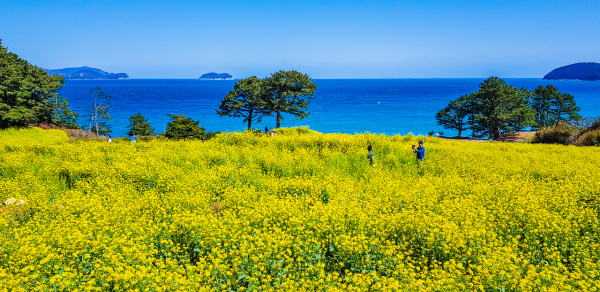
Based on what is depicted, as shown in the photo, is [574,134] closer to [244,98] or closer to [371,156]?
[371,156]

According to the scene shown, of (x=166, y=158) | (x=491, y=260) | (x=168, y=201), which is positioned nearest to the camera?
(x=491, y=260)

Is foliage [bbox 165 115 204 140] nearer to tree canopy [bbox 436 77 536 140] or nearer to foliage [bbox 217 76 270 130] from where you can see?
foliage [bbox 217 76 270 130]

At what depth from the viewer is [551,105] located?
54094 millimetres

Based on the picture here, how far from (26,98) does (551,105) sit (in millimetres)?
77159

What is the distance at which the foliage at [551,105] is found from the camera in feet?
172

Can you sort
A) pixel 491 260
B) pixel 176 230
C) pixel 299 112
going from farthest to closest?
pixel 299 112
pixel 176 230
pixel 491 260

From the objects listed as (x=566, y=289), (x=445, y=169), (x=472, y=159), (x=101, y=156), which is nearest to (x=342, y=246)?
(x=566, y=289)

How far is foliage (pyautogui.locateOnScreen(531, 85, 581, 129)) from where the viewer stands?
172ft

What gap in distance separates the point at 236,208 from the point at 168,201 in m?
2.02

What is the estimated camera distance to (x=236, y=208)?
31.1 feet

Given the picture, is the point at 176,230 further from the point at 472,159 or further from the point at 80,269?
the point at 472,159

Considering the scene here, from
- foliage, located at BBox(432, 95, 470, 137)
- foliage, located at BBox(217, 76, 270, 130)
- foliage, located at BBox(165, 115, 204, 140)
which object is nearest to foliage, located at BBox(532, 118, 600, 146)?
foliage, located at BBox(432, 95, 470, 137)

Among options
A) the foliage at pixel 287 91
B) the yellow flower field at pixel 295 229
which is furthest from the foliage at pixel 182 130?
the yellow flower field at pixel 295 229

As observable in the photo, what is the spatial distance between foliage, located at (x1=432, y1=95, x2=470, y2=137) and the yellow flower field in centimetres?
3773
